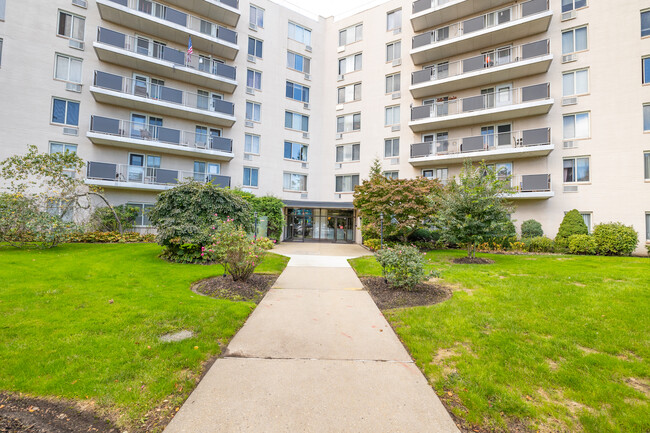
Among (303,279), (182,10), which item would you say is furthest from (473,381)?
(182,10)

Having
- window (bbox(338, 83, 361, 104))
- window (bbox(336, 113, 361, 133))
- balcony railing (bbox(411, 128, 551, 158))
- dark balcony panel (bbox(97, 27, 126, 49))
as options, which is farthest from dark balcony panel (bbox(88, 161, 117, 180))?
balcony railing (bbox(411, 128, 551, 158))

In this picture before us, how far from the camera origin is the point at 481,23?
19.0 m

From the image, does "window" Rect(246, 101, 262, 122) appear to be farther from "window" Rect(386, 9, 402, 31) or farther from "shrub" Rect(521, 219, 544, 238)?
"shrub" Rect(521, 219, 544, 238)

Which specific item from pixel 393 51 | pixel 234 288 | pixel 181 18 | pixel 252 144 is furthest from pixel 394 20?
pixel 234 288

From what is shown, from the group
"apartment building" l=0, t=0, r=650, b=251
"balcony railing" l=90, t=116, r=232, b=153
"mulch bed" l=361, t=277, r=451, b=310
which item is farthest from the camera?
"balcony railing" l=90, t=116, r=232, b=153

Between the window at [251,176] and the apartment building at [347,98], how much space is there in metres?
0.08

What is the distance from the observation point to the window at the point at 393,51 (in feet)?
75.7

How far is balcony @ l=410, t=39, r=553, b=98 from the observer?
17406mm

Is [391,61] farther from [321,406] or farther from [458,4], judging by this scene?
[321,406]

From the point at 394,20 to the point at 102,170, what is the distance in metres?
24.8

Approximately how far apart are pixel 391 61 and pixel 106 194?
23.6m

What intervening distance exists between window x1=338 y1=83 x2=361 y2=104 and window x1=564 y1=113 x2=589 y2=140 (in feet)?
49.5

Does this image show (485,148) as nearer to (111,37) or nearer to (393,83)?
(393,83)

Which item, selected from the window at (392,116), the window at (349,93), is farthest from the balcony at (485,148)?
the window at (349,93)
